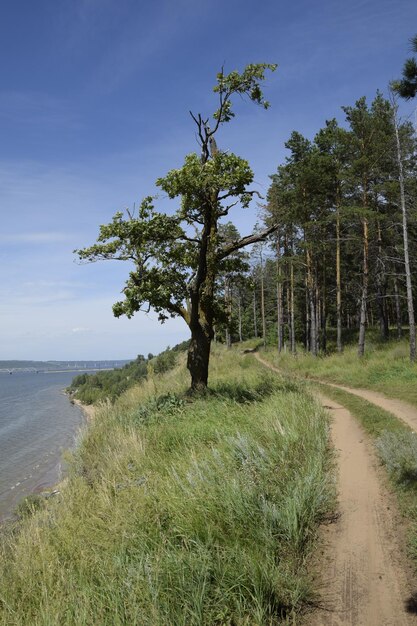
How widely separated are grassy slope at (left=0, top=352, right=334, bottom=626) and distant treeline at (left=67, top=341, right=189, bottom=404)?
1145cm

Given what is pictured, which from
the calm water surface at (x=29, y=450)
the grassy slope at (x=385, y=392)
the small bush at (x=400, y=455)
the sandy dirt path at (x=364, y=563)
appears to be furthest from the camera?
the calm water surface at (x=29, y=450)

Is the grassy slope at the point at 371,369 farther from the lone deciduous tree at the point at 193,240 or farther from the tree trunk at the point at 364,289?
the lone deciduous tree at the point at 193,240

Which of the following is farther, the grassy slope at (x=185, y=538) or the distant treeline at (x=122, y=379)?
the distant treeline at (x=122, y=379)


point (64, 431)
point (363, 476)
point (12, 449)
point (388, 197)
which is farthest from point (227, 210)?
point (64, 431)

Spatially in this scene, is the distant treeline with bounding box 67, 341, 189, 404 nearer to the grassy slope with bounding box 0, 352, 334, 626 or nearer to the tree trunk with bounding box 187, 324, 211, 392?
the tree trunk with bounding box 187, 324, 211, 392

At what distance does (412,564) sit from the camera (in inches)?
185

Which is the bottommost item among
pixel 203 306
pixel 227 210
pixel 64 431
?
pixel 64 431

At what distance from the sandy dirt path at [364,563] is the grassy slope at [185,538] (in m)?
0.26

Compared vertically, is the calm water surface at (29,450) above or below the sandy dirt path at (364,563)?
below

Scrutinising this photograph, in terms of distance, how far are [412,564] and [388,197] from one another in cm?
2792

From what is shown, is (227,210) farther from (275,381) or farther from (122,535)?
(122,535)

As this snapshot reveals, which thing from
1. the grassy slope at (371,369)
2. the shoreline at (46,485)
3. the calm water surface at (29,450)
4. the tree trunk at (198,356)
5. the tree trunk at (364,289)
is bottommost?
the calm water surface at (29,450)

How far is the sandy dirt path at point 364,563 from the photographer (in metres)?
4.09

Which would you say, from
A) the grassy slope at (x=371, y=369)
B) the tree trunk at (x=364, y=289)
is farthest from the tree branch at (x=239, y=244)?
the tree trunk at (x=364, y=289)
